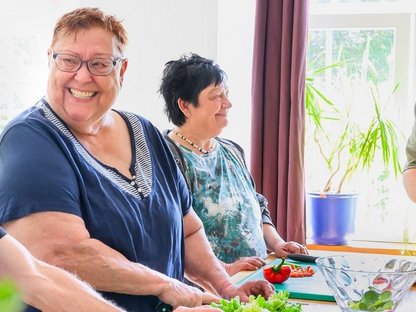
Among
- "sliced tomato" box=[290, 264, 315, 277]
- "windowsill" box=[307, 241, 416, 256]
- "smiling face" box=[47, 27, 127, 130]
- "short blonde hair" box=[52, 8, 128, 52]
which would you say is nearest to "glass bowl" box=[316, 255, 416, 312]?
"sliced tomato" box=[290, 264, 315, 277]

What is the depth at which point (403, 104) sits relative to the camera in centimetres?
356

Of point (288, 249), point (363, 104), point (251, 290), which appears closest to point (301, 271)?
point (251, 290)

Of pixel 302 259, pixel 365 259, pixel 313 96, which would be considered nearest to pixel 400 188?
pixel 313 96

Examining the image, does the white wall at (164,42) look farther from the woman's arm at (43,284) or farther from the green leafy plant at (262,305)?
the woman's arm at (43,284)

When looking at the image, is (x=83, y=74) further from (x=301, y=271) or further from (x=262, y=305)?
(x=301, y=271)

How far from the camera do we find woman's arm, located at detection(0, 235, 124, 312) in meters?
0.82

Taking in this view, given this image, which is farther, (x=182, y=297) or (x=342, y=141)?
(x=342, y=141)

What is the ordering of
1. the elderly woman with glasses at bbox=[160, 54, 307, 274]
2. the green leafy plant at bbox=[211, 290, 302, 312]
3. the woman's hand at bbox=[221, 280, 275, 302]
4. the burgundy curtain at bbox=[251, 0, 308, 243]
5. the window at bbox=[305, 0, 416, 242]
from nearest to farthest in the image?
the green leafy plant at bbox=[211, 290, 302, 312], the woman's hand at bbox=[221, 280, 275, 302], the elderly woman with glasses at bbox=[160, 54, 307, 274], the burgundy curtain at bbox=[251, 0, 308, 243], the window at bbox=[305, 0, 416, 242]

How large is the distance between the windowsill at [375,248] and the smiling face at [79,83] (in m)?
1.85

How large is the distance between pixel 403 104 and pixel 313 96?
1.63 feet

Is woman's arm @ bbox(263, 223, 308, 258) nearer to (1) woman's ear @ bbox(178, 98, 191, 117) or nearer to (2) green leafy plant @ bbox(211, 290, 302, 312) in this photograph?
(1) woman's ear @ bbox(178, 98, 191, 117)

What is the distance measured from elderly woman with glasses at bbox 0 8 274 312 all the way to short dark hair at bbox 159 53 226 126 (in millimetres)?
762

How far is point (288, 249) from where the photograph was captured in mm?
2498

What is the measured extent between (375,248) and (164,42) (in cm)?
162
